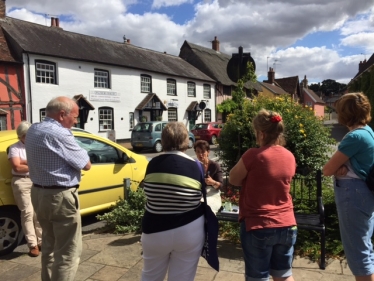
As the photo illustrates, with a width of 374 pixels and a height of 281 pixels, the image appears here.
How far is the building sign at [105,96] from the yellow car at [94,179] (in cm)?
1660

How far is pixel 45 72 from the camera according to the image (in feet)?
62.8

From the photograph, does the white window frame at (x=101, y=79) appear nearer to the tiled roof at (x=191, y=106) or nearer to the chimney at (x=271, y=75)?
the tiled roof at (x=191, y=106)

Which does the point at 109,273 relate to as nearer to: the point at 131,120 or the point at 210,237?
the point at 210,237

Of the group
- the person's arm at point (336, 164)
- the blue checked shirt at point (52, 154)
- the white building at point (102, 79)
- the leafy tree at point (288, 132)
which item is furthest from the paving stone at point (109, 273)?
the white building at point (102, 79)

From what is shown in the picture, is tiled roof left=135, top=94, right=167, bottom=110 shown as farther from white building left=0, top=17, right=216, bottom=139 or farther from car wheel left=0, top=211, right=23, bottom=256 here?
car wheel left=0, top=211, right=23, bottom=256

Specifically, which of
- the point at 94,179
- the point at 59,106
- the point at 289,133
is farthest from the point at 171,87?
the point at 59,106

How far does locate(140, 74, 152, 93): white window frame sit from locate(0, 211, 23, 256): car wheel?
2169 cm

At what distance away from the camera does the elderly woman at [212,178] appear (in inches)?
153

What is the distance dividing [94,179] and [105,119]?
59.1 ft

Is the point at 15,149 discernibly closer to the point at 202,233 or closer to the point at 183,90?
the point at 202,233

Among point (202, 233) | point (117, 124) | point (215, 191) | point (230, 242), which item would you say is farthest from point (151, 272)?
point (117, 124)

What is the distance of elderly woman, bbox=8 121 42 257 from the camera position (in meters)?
4.08

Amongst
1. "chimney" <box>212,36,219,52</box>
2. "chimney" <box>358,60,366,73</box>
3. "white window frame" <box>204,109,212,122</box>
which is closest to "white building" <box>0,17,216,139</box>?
"white window frame" <box>204,109,212,122</box>

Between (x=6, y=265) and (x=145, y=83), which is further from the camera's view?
(x=145, y=83)
